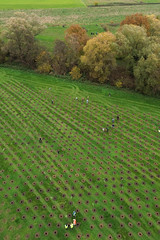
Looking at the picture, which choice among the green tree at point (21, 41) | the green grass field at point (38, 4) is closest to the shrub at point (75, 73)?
the green tree at point (21, 41)

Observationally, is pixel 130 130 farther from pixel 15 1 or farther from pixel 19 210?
pixel 15 1

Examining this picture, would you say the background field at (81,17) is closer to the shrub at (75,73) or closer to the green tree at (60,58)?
the green tree at (60,58)

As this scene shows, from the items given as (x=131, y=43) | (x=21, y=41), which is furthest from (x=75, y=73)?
(x=21, y=41)

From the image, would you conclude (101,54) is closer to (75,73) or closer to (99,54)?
(99,54)

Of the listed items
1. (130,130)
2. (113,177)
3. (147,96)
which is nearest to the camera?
(113,177)

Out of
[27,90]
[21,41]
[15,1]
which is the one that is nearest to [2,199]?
[27,90]
